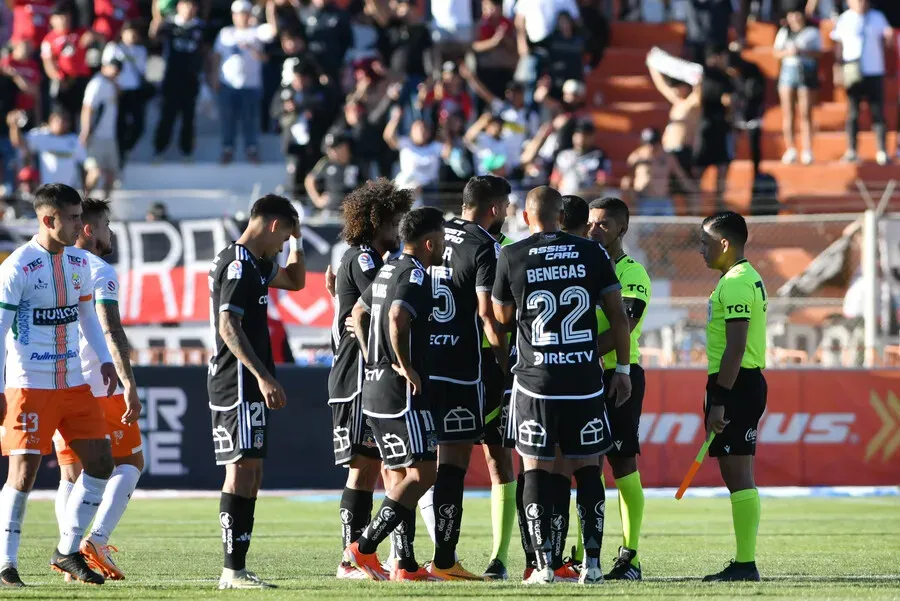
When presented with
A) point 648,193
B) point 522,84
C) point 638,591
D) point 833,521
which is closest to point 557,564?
point 638,591

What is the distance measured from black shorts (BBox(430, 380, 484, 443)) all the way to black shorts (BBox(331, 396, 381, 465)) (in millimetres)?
463

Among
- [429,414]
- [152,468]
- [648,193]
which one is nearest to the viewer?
[429,414]

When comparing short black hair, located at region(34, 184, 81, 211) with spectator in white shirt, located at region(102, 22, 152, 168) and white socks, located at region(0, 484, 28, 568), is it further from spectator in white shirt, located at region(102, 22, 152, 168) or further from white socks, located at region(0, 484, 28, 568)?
spectator in white shirt, located at region(102, 22, 152, 168)

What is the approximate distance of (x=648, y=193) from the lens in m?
19.5

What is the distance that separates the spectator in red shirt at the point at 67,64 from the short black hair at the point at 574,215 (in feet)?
46.6

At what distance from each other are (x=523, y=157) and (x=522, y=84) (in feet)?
6.07

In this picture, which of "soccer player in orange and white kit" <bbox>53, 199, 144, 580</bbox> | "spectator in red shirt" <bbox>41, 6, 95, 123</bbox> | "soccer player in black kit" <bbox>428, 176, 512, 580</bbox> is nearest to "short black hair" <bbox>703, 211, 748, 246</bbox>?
"soccer player in black kit" <bbox>428, 176, 512, 580</bbox>

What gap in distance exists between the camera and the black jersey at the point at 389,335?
8.80m

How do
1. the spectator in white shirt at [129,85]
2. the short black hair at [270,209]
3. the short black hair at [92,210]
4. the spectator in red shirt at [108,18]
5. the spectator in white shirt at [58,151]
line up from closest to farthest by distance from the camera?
the short black hair at [270,209] < the short black hair at [92,210] < the spectator in white shirt at [58,151] < the spectator in white shirt at [129,85] < the spectator in red shirt at [108,18]

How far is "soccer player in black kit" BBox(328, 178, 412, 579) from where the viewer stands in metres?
9.40

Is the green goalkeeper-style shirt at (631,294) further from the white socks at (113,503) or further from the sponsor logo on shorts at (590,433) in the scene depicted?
the white socks at (113,503)

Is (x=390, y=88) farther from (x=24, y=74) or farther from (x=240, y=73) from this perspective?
(x=24, y=74)

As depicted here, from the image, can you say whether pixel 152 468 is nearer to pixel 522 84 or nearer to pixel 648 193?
pixel 648 193

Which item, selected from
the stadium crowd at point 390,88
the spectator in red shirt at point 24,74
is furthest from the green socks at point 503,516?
the spectator in red shirt at point 24,74
